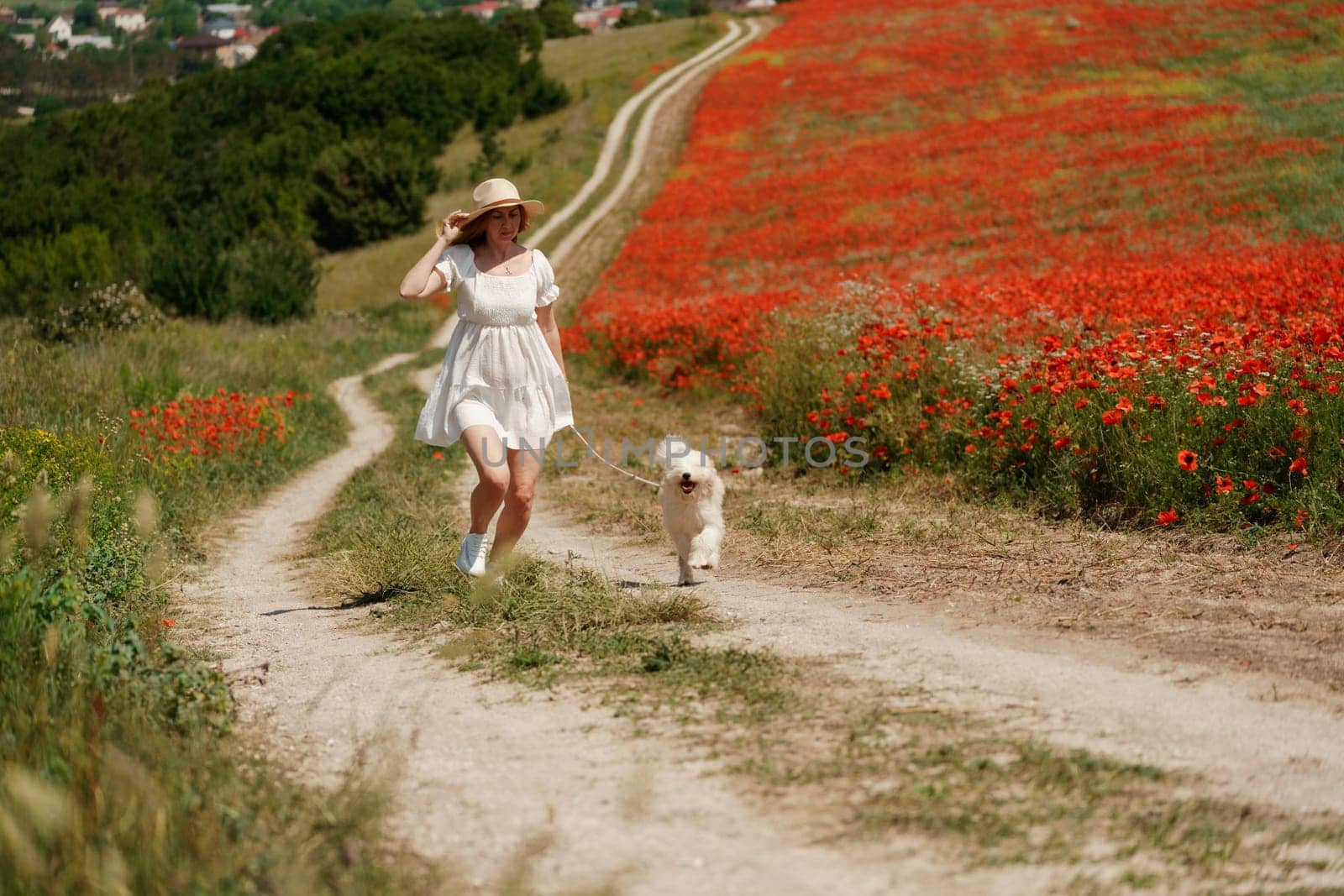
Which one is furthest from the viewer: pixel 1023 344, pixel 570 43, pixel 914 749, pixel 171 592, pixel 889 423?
pixel 570 43

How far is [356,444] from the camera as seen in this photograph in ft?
53.7

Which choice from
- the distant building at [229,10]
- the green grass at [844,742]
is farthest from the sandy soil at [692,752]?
the distant building at [229,10]

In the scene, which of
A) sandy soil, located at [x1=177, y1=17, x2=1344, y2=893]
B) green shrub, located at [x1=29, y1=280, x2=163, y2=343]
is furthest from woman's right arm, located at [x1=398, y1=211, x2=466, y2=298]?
green shrub, located at [x1=29, y1=280, x2=163, y2=343]

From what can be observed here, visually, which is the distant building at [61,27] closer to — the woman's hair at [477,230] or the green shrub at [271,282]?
the green shrub at [271,282]

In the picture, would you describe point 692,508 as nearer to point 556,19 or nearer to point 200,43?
point 556,19

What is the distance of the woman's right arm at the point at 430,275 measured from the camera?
6.57 m

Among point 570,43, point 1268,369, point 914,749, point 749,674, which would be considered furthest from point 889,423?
point 570,43

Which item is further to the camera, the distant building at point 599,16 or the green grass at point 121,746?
the distant building at point 599,16

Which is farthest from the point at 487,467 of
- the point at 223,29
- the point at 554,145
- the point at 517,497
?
the point at 223,29

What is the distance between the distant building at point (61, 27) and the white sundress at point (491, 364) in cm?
9967

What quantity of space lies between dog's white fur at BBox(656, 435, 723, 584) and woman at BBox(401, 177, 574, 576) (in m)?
0.79

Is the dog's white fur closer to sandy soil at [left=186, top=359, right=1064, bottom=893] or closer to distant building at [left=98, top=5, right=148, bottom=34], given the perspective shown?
sandy soil at [left=186, top=359, right=1064, bottom=893]

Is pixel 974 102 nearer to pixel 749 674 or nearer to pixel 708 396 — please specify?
pixel 708 396

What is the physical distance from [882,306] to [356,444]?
271 inches
